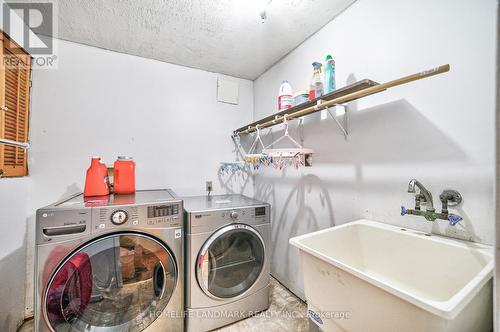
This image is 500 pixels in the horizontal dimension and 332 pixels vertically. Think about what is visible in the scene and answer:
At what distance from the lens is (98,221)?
1157mm

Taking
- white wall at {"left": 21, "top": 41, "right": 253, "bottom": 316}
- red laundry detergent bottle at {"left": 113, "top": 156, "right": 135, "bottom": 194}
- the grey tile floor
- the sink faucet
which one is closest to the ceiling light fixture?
white wall at {"left": 21, "top": 41, "right": 253, "bottom": 316}

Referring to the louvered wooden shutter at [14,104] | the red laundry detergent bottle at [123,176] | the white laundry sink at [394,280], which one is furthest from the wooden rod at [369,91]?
the louvered wooden shutter at [14,104]

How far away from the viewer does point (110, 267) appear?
3.96 feet

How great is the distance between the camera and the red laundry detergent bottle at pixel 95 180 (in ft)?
4.88

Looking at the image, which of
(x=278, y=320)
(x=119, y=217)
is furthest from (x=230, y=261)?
(x=119, y=217)

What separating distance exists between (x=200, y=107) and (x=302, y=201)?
5.11 feet

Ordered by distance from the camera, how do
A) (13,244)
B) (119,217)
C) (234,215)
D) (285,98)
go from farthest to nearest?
1. (285,98)
2. (234,215)
3. (13,244)
4. (119,217)

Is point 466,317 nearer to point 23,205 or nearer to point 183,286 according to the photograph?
point 183,286

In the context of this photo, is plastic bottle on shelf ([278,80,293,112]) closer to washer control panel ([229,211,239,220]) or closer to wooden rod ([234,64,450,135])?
wooden rod ([234,64,450,135])

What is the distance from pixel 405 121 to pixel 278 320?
170 centimetres

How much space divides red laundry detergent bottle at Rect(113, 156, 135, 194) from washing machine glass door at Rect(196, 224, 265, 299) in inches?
33.4

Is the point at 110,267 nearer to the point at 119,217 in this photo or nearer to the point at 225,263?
the point at 119,217

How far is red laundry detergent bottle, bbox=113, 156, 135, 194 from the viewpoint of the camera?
5.42ft

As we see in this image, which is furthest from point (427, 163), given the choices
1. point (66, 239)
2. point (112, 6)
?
point (112, 6)
